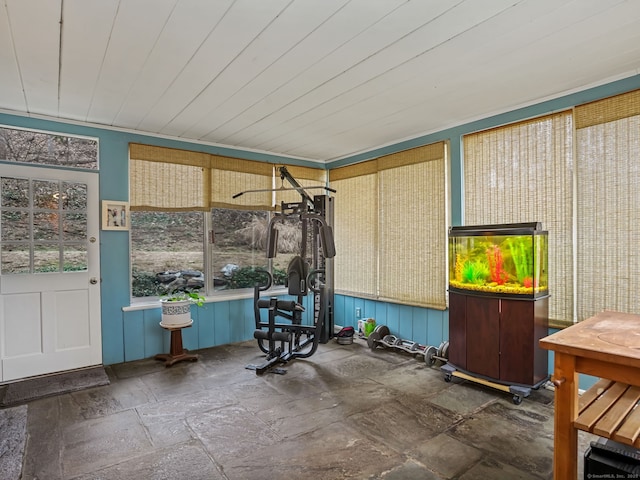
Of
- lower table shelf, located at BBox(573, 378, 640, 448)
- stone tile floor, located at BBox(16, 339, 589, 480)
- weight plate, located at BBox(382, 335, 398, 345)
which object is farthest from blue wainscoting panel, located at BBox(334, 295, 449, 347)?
lower table shelf, located at BBox(573, 378, 640, 448)

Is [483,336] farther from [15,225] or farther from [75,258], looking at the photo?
[15,225]

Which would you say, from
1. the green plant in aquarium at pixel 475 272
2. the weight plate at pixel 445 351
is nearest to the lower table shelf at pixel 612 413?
the green plant in aquarium at pixel 475 272

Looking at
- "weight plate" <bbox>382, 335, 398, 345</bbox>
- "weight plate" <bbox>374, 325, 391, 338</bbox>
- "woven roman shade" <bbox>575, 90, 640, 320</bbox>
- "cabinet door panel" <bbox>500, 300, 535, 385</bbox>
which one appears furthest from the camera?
"weight plate" <bbox>374, 325, 391, 338</bbox>

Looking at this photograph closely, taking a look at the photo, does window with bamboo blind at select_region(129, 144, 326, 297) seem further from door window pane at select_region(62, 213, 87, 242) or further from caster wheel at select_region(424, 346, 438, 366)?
caster wheel at select_region(424, 346, 438, 366)

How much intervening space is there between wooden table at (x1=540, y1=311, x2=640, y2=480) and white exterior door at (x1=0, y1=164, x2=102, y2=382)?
385cm

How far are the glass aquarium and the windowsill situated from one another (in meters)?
2.42

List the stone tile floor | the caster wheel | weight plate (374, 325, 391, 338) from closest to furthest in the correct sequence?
the stone tile floor < the caster wheel < weight plate (374, 325, 391, 338)

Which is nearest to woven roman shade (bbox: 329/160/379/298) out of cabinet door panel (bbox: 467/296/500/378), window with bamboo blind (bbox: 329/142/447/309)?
window with bamboo blind (bbox: 329/142/447/309)

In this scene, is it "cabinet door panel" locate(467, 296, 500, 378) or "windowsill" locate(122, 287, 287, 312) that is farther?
"windowsill" locate(122, 287, 287, 312)

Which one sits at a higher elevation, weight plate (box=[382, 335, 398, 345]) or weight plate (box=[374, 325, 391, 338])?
weight plate (box=[374, 325, 391, 338])

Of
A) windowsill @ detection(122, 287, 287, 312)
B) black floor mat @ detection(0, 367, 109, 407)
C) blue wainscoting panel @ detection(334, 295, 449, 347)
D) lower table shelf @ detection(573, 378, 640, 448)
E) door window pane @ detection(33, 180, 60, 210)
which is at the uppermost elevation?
door window pane @ detection(33, 180, 60, 210)

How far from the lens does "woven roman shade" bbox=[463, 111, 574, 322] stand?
9.73ft

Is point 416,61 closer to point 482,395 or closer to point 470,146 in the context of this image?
point 470,146

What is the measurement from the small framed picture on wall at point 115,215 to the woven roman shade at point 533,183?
3.48 metres
